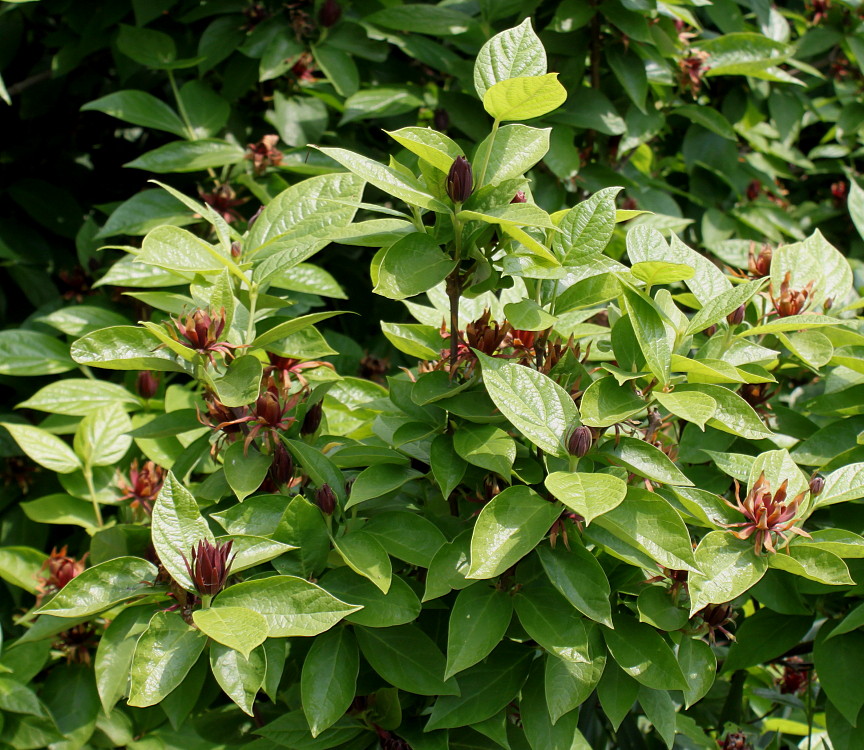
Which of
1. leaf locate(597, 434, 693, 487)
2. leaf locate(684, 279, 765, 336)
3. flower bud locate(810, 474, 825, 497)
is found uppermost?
leaf locate(684, 279, 765, 336)

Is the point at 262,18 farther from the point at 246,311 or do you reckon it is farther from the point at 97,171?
the point at 246,311

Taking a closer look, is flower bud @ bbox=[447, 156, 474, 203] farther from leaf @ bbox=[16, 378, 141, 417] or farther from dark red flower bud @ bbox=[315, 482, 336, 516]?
leaf @ bbox=[16, 378, 141, 417]

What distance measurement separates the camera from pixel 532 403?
3.02 feet

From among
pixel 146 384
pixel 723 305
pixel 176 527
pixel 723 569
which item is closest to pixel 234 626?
pixel 176 527

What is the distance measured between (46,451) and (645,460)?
1076 mm

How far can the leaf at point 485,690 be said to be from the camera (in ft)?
3.22

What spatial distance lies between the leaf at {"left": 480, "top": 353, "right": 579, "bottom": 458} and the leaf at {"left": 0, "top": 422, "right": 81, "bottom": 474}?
0.91 m

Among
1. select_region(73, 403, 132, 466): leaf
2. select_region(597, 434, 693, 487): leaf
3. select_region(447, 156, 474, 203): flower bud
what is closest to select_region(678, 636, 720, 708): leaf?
select_region(597, 434, 693, 487): leaf

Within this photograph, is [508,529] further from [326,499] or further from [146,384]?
[146,384]

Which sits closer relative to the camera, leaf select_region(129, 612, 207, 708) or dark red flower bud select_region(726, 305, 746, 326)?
leaf select_region(129, 612, 207, 708)

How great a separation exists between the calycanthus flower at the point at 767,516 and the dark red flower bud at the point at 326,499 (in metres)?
0.43

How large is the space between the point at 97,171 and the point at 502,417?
6.11 feet

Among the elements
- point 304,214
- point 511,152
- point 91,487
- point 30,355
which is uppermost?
point 511,152

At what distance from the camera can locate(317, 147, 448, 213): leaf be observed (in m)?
0.87
